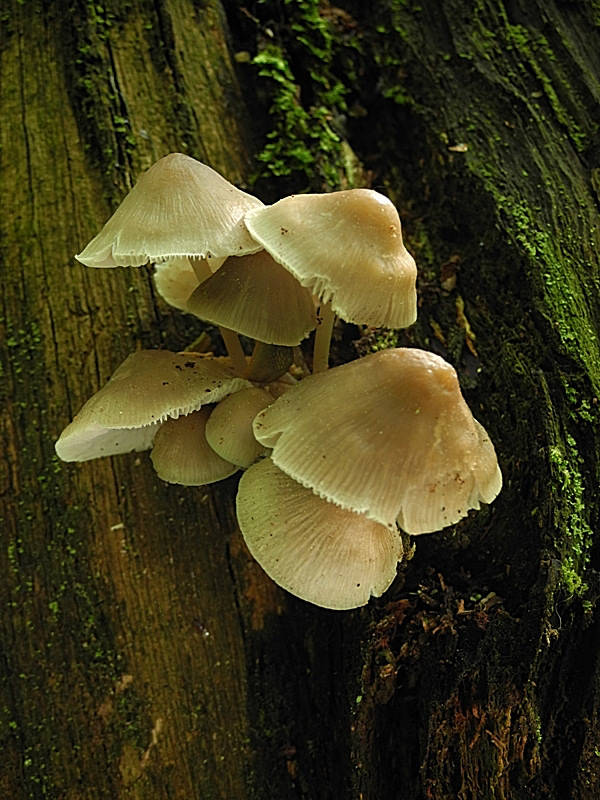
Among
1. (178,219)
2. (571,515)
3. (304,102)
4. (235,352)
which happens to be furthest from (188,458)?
(304,102)

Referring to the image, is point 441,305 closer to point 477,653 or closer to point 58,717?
point 477,653

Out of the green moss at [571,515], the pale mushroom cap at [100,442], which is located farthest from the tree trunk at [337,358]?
the pale mushroom cap at [100,442]

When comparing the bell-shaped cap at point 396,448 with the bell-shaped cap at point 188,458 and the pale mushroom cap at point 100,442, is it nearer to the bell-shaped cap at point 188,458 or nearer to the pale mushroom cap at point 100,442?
the bell-shaped cap at point 188,458

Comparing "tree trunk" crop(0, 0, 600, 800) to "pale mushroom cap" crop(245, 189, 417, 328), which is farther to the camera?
"tree trunk" crop(0, 0, 600, 800)

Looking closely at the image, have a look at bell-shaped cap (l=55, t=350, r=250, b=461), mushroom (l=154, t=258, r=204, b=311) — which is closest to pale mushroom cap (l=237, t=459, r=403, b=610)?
bell-shaped cap (l=55, t=350, r=250, b=461)

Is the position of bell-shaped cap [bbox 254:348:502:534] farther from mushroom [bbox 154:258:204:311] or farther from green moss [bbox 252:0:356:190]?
green moss [bbox 252:0:356:190]

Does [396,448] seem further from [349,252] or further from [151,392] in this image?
[151,392]

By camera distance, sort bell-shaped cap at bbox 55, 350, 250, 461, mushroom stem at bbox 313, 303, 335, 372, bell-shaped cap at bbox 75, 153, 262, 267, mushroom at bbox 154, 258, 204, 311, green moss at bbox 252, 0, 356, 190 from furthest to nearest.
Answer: green moss at bbox 252, 0, 356, 190
mushroom at bbox 154, 258, 204, 311
mushroom stem at bbox 313, 303, 335, 372
bell-shaped cap at bbox 55, 350, 250, 461
bell-shaped cap at bbox 75, 153, 262, 267

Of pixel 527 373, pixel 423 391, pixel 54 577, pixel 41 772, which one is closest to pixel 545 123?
pixel 527 373
